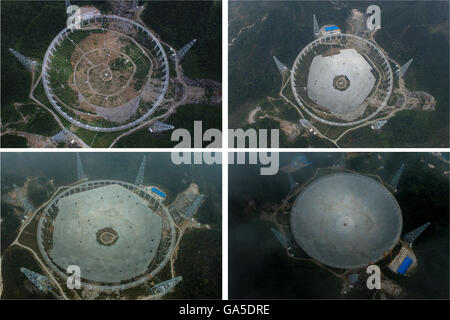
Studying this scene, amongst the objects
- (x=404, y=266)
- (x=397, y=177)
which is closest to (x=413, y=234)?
(x=404, y=266)

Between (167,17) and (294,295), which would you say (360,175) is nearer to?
(294,295)

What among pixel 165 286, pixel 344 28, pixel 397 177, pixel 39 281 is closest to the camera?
pixel 39 281

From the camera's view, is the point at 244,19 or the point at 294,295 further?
the point at 244,19

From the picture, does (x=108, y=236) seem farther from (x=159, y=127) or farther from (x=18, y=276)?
(x=159, y=127)

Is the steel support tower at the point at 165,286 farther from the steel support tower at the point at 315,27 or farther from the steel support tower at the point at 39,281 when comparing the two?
the steel support tower at the point at 315,27

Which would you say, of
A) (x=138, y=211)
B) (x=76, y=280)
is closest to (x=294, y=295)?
(x=138, y=211)
